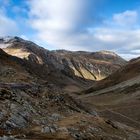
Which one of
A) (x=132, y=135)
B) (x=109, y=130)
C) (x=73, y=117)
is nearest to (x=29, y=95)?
(x=73, y=117)

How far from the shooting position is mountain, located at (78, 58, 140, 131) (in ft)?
310

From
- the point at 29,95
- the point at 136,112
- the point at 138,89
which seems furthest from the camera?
the point at 138,89

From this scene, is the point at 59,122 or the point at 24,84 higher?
the point at 24,84

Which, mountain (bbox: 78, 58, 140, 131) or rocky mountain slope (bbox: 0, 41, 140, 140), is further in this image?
mountain (bbox: 78, 58, 140, 131)

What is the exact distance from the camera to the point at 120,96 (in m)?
135

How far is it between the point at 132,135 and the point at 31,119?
17418 mm

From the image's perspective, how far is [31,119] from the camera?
44.0 metres

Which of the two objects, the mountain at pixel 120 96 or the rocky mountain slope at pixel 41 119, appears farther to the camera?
the mountain at pixel 120 96

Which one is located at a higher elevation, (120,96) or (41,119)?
(120,96)

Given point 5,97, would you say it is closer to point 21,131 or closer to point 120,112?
point 21,131

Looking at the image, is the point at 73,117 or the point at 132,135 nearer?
the point at 73,117

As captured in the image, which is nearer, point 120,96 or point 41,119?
point 41,119

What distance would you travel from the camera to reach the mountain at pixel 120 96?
94.5 m

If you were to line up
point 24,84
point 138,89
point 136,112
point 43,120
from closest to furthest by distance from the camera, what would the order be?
1. point 43,120
2. point 24,84
3. point 136,112
4. point 138,89
